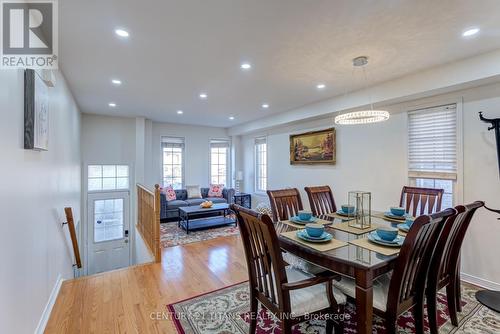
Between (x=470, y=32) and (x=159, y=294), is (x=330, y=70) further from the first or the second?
(x=159, y=294)

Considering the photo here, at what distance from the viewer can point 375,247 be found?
5.64 feet

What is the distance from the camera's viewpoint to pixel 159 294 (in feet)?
8.38

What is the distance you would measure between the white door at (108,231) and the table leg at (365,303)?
6.00m

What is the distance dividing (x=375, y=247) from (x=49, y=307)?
9.45 ft

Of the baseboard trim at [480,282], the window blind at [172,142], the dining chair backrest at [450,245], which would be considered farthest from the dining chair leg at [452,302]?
the window blind at [172,142]

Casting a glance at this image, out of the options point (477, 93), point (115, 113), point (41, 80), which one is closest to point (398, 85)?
point (477, 93)

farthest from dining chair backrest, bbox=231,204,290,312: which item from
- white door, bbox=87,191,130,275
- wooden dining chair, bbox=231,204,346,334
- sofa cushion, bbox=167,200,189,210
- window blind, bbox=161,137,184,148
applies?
window blind, bbox=161,137,184,148

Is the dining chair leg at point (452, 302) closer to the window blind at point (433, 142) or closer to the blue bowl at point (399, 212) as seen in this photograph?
the blue bowl at point (399, 212)

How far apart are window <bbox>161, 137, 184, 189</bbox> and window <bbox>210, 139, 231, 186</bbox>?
96 cm

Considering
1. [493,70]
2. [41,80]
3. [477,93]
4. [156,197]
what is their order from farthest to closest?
[156,197]
[477,93]
[493,70]
[41,80]

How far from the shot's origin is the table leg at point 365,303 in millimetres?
1429

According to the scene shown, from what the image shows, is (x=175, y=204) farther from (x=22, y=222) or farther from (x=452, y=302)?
(x=452, y=302)

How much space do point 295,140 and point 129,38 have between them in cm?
394

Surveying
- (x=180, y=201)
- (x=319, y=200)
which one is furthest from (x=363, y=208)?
(x=180, y=201)
